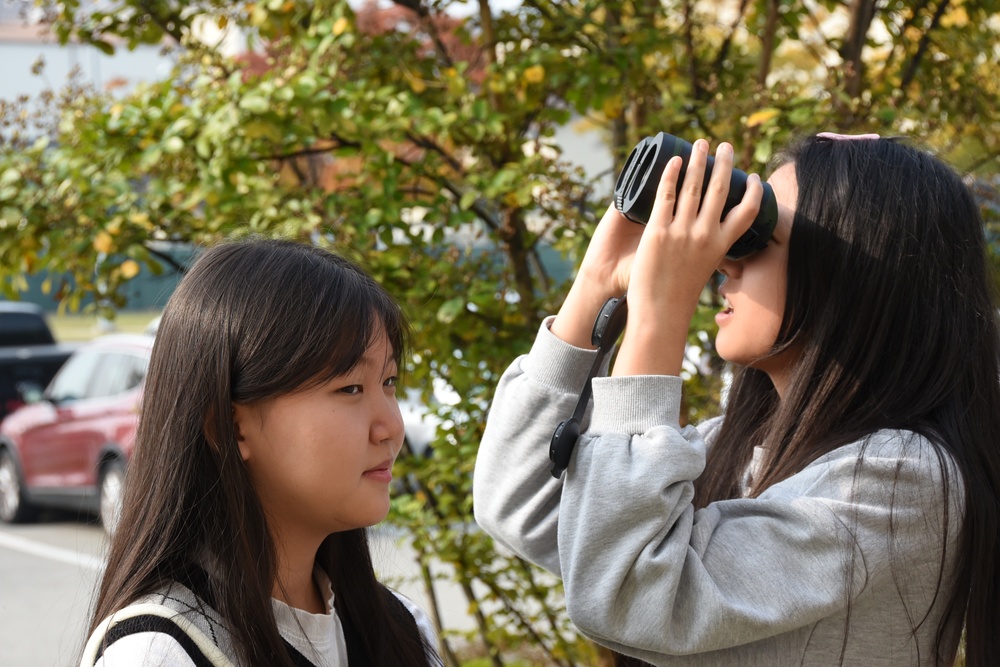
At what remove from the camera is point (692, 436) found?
149cm

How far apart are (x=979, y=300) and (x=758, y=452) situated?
39cm

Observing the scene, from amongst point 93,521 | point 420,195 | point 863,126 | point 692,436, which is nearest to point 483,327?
point 420,195

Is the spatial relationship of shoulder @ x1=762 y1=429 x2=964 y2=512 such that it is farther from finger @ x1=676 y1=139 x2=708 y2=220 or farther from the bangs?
the bangs

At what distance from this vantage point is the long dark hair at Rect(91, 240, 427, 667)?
1403 millimetres

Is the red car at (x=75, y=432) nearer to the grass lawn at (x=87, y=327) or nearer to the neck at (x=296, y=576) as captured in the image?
the neck at (x=296, y=576)

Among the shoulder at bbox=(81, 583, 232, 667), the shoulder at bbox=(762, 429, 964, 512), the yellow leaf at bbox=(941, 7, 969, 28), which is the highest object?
the yellow leaf at bbox=(941, 7, 969, 28)

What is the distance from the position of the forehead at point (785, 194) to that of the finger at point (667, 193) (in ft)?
0.59

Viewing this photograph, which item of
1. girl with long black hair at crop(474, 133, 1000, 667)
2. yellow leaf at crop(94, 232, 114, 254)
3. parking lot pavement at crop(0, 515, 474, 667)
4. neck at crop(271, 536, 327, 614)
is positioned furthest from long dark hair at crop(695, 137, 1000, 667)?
parking lot pavement at crop(0, 515, 474, 667)

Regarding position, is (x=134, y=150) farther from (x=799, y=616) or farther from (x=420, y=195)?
(x=799, y=616)

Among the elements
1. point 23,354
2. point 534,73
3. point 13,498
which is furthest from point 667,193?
point 23,354

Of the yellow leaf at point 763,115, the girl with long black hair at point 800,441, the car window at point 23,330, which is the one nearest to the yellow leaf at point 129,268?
the yellow leaf at point 763,115

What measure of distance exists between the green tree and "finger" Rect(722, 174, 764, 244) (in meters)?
1.25

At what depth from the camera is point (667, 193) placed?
1478 millimetres

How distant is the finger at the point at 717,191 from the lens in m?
1.47
